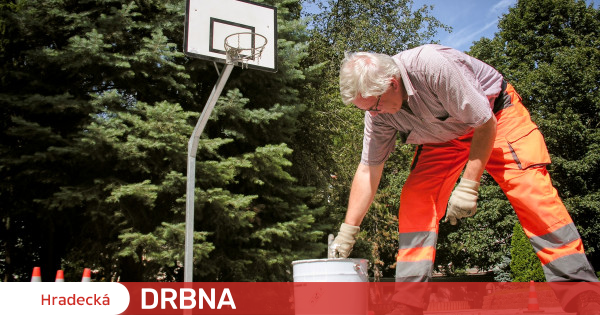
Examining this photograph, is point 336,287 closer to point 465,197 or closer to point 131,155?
point 465,197

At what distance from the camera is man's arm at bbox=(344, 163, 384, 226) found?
2.62 metres

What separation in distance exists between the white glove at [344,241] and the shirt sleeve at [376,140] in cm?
36

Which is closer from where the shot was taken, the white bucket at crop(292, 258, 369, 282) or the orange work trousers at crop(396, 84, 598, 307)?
the orange work trousers at crop(396, 84, 598, 307)

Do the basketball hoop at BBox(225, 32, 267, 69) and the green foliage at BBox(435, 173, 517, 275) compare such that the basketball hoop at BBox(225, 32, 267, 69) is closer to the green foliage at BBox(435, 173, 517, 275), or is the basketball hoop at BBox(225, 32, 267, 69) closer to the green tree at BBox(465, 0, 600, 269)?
the green foliage at BBox(435, 173, 517, 275)

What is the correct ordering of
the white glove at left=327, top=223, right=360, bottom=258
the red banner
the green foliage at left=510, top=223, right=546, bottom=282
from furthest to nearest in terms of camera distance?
the green foliage at left=510, top=223, right=546, bottom=282
the white glove at left=327, top=223, right=360, bottom=258
the red banner

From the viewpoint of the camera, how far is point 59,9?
8391 millimetres

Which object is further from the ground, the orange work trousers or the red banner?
the orange work trousers

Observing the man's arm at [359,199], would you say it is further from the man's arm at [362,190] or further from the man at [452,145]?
the man at [452,145]

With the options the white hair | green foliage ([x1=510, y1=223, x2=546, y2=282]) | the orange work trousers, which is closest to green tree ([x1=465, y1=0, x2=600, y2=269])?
green foliage ([x1=510, y1=223, x2=546, y2=282])

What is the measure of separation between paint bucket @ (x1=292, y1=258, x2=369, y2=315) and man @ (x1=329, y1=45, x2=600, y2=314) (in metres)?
0.20

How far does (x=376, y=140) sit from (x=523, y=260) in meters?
15.1

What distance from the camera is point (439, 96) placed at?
2.14 metres

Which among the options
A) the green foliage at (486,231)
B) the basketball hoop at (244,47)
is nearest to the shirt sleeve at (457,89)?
the basketball hoop at (244,47)

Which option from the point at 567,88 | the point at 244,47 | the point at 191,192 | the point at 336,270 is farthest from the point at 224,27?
the point at 567,88
